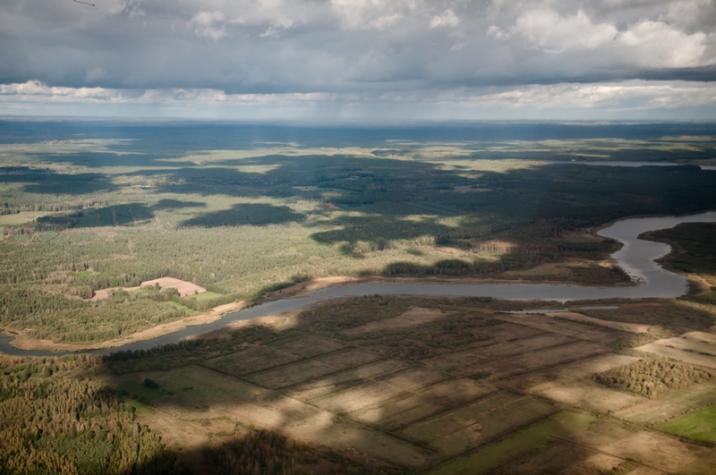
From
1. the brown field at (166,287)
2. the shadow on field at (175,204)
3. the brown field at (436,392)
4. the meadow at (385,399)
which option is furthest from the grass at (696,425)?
the shadow on field at (175,204)

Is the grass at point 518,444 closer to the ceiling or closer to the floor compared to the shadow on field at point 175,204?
closer to the ceiling

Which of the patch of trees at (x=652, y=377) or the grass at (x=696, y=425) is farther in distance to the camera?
the patch of trees at (x=652, y=377)

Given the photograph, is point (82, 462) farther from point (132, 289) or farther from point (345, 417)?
point (132, 289)

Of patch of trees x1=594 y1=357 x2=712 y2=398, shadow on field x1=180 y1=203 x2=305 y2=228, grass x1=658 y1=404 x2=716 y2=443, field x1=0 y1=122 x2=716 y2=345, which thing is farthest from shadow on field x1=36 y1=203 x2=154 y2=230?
grass x1=658 y1=404 x2=716 y2=443

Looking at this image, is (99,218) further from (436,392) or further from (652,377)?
(652,377)

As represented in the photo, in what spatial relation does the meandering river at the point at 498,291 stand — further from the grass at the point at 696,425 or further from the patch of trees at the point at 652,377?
the grass at the point at 696,425

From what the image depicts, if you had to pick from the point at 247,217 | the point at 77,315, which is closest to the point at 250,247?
the point at 247,217

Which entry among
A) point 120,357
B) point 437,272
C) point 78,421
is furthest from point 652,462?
point 437,272
